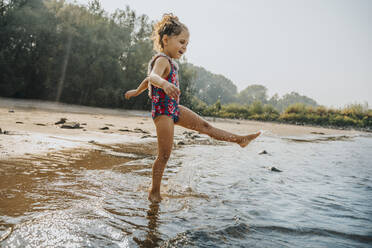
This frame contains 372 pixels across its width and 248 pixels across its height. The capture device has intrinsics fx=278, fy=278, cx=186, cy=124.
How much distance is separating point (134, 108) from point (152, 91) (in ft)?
78.3

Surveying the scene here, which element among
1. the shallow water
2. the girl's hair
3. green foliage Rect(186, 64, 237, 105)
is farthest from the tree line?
green foliage Rect(186, 64, 237, 105)

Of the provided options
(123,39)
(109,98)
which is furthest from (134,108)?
(123,39)

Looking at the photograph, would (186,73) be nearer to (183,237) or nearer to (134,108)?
(134,108)

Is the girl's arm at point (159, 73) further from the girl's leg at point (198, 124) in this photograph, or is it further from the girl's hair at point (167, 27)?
the girl's leg at point (198, 124)

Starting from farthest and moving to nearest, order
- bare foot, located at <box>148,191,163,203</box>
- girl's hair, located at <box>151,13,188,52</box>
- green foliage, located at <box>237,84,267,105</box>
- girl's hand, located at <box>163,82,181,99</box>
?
green foliage, located at <box>237,84,267,105</box>
girl's hair, located at <box>151,13,188,52</box>
bare foot, located at <box>148,191,163,203</box>
girl's hand, located at <box>163,82,181,99</box>

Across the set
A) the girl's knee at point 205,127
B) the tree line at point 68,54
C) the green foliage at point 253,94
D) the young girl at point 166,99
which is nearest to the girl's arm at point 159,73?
the young girl at point 166,99

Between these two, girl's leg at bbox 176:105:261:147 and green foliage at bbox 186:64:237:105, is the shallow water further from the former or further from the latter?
green foliage at bbox 186:64:237:105

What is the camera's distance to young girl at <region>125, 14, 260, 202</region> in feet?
8.51

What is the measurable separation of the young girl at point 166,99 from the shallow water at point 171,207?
0.39 meters

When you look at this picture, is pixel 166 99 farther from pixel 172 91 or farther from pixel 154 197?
pixel 154 197

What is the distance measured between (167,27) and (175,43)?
18cm

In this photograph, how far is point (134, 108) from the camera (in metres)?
26.1

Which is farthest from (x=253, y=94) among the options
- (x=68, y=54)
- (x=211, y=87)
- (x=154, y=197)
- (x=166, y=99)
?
(x=154, y=197)

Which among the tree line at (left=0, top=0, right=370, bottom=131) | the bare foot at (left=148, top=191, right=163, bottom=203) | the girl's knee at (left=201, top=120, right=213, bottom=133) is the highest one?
the tree line at (left=0, top=0, right=370, bottom=131)
